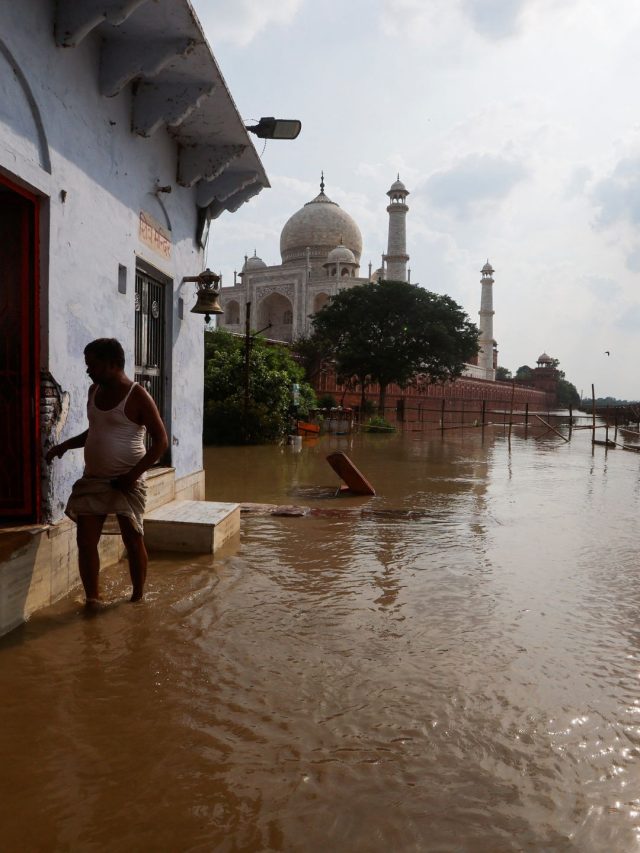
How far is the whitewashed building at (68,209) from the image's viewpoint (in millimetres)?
3988

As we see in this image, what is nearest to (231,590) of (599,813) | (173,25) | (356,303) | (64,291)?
(64,291)

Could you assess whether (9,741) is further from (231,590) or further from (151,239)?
(151,239)

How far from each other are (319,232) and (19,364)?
52135 mm

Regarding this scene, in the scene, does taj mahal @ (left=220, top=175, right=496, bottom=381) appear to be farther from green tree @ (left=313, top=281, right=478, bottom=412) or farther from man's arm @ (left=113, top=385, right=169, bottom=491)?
man's arm @ (left=113, top=385, right=169, bottom=491)

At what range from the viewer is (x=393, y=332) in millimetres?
32375

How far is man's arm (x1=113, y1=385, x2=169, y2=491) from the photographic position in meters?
3.90

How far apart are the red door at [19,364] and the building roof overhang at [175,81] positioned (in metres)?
1.24

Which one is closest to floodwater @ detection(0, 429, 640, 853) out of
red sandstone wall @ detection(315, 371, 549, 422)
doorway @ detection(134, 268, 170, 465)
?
doorway @ detection(134, 268, 170, 465)

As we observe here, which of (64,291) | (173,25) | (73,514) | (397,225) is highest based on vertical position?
(397,225)

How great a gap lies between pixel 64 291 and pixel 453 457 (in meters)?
13.7

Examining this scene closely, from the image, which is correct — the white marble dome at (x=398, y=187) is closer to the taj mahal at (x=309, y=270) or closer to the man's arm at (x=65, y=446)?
the taj mahal at (x=309, y=270)

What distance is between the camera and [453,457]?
17.0 metres

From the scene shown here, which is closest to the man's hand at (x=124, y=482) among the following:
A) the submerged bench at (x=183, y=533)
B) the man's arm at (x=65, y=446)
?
the man's arm at (x=65, y=446)

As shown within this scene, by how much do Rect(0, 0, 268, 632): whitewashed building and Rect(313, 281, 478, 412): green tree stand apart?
1013 inches
